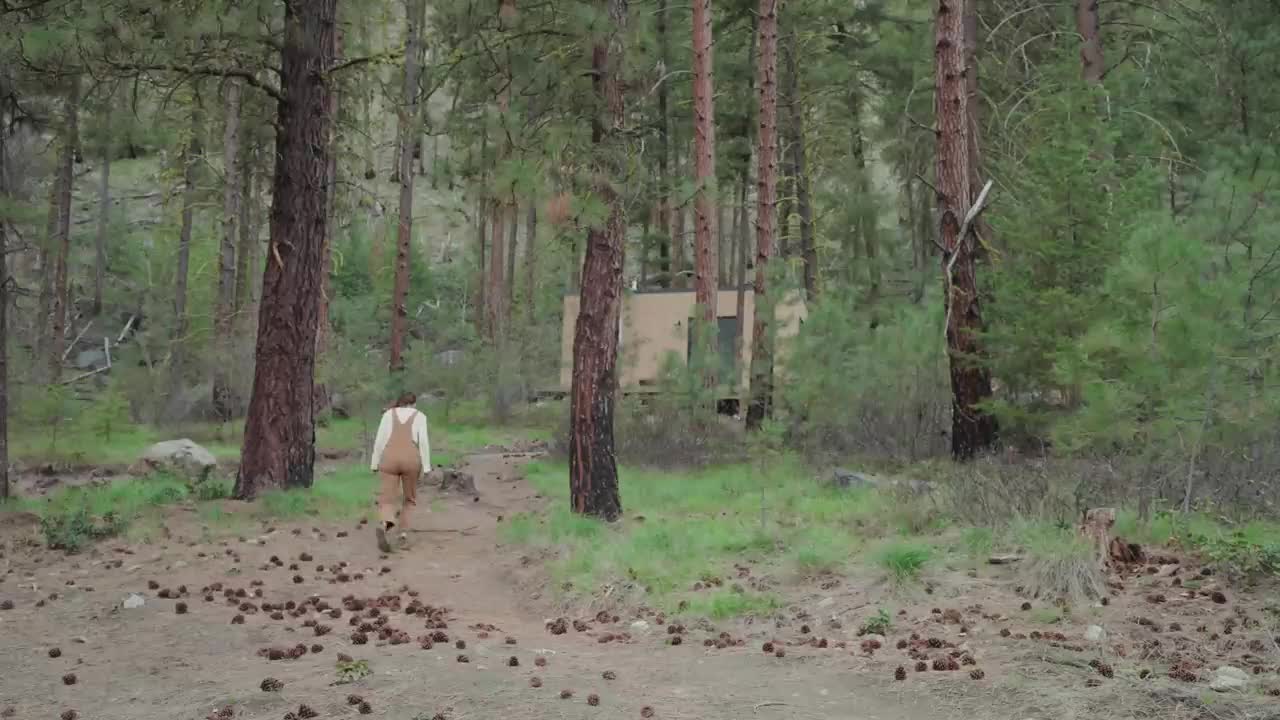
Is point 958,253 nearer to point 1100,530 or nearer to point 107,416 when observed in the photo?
point 1100,530

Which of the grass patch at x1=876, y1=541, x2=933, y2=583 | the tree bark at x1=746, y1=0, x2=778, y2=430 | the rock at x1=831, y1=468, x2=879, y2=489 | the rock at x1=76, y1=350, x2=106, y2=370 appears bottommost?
the grass patch at x1=876, y1=541, x2=933, y2=583

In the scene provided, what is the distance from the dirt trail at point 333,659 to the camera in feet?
17.5

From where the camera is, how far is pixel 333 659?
6.28m

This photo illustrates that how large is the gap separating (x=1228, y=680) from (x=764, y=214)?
42.6ft

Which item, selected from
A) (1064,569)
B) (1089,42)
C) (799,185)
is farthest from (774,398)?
(799,185)

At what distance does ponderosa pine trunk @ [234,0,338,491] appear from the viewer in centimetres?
1183

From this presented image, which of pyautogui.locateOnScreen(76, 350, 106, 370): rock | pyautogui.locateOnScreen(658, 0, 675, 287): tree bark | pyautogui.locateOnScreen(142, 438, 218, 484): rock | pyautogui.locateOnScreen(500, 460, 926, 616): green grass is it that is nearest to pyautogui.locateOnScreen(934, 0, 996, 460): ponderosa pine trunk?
pyautogui.locateOnScreen(500, 460, 926, 616): green grass

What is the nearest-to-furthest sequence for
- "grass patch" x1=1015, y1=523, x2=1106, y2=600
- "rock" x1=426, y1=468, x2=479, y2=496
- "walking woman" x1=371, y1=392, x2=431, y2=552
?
"grass patch" x1=1015, y1=523, x2=1106, y2=600 → "walking woman" x1=371, y1=392, x2=431, y2=552 → "rock" x1=426, y1=468, x2=479, y2=496

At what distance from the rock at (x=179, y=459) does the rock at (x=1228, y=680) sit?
42.5 feet

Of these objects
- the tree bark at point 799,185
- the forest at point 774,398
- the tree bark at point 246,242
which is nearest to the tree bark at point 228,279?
the forest at point 774,398

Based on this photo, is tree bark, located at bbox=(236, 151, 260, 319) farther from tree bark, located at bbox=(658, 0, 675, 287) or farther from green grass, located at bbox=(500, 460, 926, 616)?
green grass, located at bbox=(500, 460, 926, 616)

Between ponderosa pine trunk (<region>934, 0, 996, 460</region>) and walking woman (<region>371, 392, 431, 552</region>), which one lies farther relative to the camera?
ponderosa pine trunk (<region>934, 0, 996, 460</region>)

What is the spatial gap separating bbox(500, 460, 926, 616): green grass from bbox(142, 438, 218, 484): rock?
5.90 m

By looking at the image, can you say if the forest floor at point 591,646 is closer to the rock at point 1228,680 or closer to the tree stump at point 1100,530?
the rock at point 1228,680
